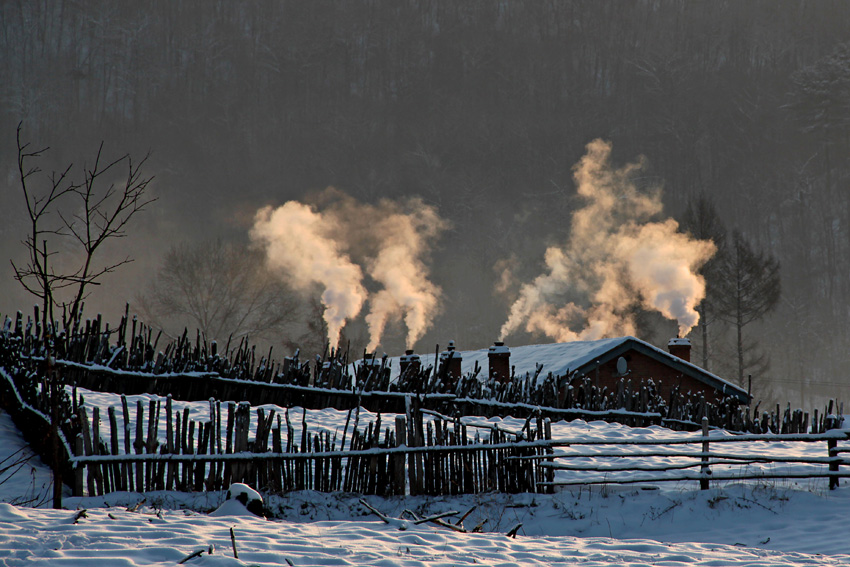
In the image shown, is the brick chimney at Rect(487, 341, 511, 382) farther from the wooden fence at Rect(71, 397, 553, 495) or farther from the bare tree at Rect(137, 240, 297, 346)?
the bare tree at Rect(137, 240, 297, 346)

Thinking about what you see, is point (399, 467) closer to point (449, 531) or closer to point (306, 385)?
point (449, 531)

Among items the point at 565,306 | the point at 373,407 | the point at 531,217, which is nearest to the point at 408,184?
the point at 531,217

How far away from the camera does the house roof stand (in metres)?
19.1

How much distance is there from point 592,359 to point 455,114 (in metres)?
90.8

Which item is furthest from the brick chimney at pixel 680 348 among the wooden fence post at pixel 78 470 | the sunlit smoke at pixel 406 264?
the sunlit smoke at pixel 406 264

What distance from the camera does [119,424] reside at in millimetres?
9797

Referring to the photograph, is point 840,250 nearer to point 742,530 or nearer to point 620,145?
point 620,145

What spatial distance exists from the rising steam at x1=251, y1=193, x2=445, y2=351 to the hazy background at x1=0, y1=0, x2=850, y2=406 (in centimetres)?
202

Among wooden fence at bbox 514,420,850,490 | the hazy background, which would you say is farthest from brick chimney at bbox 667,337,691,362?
the hazy background

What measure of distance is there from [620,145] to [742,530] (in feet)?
→ 306

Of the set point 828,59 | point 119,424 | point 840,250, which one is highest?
point 828,59

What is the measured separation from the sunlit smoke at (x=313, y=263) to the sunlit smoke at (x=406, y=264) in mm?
3868

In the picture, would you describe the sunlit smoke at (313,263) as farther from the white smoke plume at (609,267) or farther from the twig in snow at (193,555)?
the twig in snow at (193,555)

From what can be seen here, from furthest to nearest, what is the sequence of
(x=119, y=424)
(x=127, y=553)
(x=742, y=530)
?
(x=119, y=424), (x=742, y=530), (x=127, y=553)
